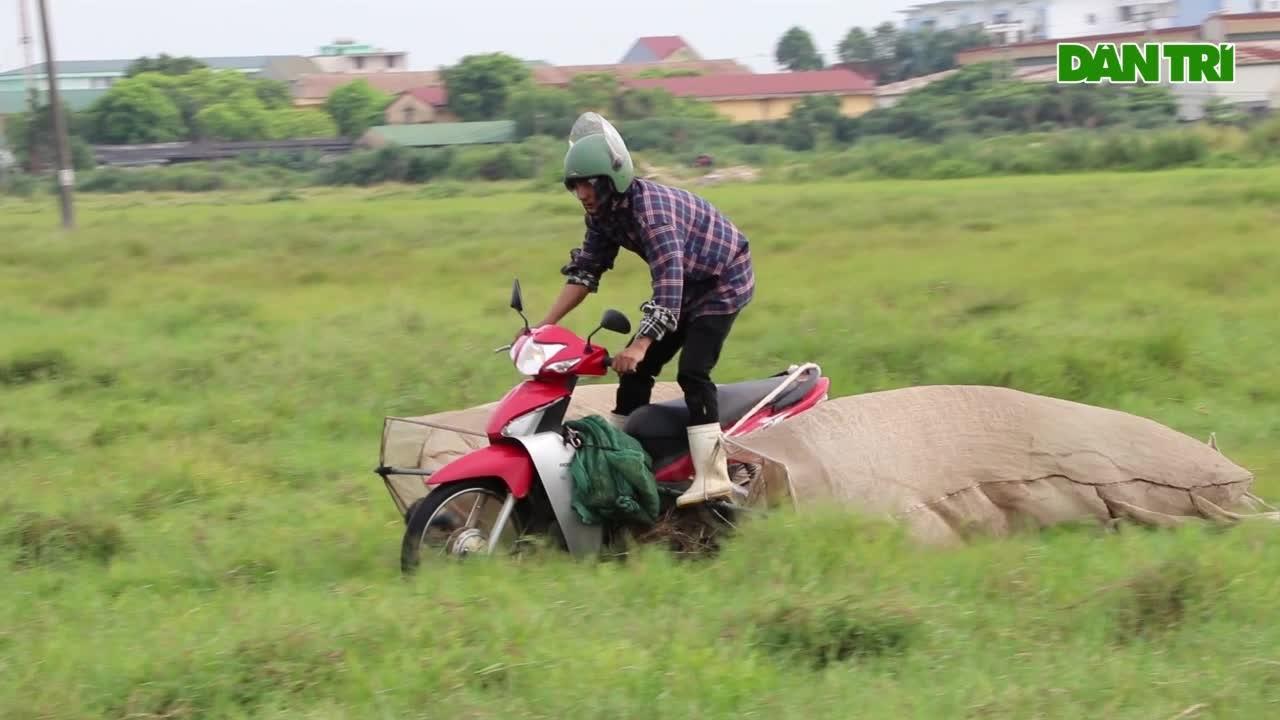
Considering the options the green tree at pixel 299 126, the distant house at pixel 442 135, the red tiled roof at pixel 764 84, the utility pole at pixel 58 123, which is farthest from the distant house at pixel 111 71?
the utility pole at pixel 58 123

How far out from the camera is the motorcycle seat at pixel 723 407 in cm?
507

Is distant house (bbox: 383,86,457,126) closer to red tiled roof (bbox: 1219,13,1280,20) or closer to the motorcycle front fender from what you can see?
red tiled roof (bbox: 1219,13,1280,20)

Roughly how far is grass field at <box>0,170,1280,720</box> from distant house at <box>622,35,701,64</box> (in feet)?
117

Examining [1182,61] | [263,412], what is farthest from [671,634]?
[1182,61]

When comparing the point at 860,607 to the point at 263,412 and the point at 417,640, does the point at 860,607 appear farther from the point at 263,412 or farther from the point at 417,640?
the point at 263,412

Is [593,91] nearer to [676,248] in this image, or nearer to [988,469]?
[988,469]

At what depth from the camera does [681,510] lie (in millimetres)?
5031

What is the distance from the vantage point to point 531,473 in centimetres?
474

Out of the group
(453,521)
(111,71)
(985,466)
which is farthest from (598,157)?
(111,71)

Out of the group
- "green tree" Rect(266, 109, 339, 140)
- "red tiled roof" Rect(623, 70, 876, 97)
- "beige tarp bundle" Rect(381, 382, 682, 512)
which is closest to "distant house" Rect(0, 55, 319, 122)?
"green tree" Rect(266, 109, 339, 140)

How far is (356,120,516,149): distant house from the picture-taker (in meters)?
34.6

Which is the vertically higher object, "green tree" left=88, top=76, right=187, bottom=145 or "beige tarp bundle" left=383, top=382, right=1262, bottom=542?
"green tree" left=88, top=76, right=187, bottom=145

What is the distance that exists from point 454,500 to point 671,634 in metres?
1.12

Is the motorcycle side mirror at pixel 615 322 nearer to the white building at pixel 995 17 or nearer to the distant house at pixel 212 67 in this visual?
the white building at pixel 995 17
